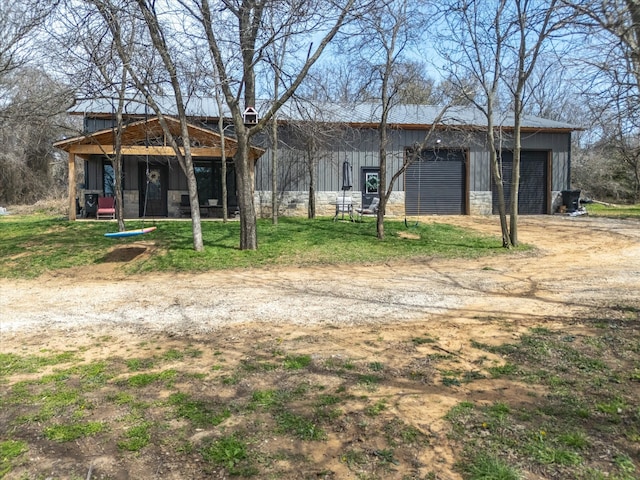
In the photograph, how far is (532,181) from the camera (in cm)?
2184

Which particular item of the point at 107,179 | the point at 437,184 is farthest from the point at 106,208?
the point at 437,184

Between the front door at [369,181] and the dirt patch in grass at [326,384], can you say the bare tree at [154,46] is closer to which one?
the dirt patch in grass at [326,384]

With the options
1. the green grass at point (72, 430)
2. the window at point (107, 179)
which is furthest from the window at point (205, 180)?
the green grass at point (72, 430)

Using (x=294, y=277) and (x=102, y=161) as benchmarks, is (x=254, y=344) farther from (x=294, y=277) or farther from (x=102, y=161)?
(x=102, y=161)

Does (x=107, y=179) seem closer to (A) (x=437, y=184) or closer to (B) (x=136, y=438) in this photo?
(A) (x=437, y=184)

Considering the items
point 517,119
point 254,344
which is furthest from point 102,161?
point 254,344

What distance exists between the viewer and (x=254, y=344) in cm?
474

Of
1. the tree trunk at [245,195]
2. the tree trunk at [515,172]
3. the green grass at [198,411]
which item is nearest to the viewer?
the green grass at [198,411]

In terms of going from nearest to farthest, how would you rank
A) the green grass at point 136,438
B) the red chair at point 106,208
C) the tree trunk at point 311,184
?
the green grass at point 136,438, the red chair at point 106,208, the tree trunk at point 311,184

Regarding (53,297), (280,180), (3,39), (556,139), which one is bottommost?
(53,297)

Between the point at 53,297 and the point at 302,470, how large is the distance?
654cm

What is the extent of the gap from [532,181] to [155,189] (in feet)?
54.2

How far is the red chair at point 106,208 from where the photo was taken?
17.2 m

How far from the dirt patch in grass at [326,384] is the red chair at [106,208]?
1037 cm
